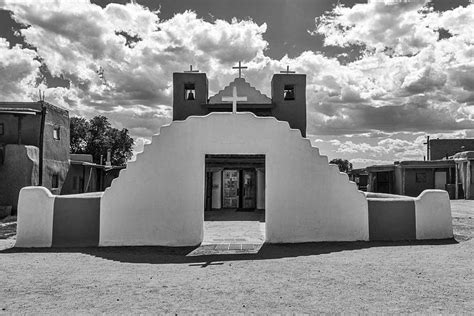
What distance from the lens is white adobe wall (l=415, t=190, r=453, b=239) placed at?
11352mm

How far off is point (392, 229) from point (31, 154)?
18.1 m

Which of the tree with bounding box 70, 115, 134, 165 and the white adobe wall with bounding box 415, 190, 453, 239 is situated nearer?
the white adobe wall with bounding box 415, 190, 453, 239

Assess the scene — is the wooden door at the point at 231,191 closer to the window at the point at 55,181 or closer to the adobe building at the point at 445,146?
the window at the point at 55,181

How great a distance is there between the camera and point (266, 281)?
23.2 ft

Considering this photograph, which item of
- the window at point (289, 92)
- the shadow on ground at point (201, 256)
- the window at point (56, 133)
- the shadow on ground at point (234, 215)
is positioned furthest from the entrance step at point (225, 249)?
the window at point (56, 133)

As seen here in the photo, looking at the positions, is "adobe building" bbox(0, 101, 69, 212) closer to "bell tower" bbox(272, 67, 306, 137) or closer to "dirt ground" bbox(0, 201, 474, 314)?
"dirt ground" bbox(0, 201, 474, 314)

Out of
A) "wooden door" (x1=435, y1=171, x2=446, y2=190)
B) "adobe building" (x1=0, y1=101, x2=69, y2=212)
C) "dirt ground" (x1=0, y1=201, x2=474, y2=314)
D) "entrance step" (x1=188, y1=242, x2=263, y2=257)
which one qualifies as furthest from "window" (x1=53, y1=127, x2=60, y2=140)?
"wooden door" (x1=435, y1=171, x2=446, y2=190)

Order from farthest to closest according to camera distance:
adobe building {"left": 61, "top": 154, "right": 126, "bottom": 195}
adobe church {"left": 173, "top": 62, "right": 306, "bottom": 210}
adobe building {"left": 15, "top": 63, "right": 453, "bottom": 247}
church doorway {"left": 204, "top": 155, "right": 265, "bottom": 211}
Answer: adobe building {"left": 61, "top": 154, "right": 126, "bottom": 195} → church doorway {"left": 204, "top": 155, "right": 265, "bottom": 211} → adobe church {"left": 173, "top": 62, "right": 306, "bottom": 210} → adobe building {"left": 15, "top": 63, "right": 453, "bottom": 247}

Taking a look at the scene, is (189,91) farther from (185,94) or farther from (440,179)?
(440,179)

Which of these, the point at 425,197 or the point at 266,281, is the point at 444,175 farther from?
the point at 266,281

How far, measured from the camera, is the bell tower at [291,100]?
1952cm

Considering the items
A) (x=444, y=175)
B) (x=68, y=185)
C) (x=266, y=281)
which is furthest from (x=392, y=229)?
(x=444, y=175)

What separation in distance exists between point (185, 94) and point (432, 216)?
43.8 ft

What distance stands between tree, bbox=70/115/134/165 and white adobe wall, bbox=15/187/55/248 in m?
36.1
